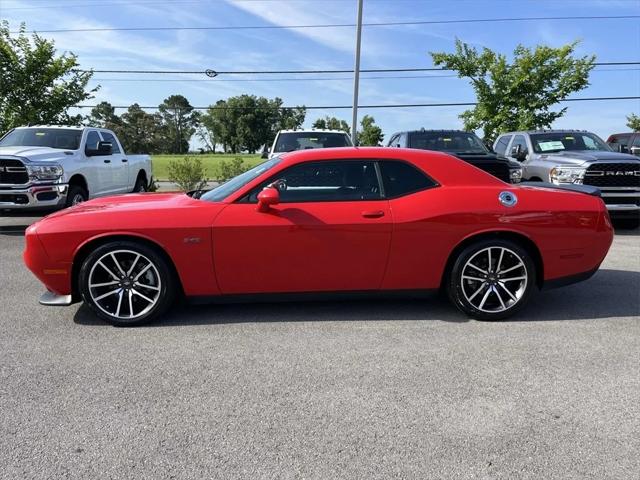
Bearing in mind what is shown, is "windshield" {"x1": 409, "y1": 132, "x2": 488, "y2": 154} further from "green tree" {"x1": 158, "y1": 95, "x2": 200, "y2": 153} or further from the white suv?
"green tree" {"x1": 158, "y1": 95, "x2": 200, "y2": 153}

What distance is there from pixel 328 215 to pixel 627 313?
2892 millimetres

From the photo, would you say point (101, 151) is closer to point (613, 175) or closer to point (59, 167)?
point (59, 167)

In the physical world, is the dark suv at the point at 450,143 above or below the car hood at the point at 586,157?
above

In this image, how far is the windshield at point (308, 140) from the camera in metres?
12.2

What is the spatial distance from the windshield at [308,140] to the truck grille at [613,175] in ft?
17.3

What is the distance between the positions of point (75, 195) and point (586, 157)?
30.5ft

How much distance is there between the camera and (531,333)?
431cm

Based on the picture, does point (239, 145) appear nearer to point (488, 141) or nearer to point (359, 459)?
point (488, 141)

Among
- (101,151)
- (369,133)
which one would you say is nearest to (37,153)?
(101,151)

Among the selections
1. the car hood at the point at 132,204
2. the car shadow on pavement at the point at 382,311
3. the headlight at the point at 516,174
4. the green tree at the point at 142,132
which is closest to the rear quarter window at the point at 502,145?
the headlight at the point at 516,174

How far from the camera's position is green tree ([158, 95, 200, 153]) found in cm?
11312

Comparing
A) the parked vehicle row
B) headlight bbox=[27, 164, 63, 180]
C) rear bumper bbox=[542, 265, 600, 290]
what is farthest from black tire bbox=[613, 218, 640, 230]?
headlight bbox=[27, 164, 63, 180]

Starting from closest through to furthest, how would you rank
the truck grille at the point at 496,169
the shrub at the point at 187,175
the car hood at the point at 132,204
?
the car hood at the point at 132,204
the truck grille at the point at 496,169
the shrub at the point at 187,175

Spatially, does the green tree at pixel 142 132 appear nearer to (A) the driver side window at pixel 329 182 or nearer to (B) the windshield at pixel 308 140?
(B) the windshield at pixel 308 140
